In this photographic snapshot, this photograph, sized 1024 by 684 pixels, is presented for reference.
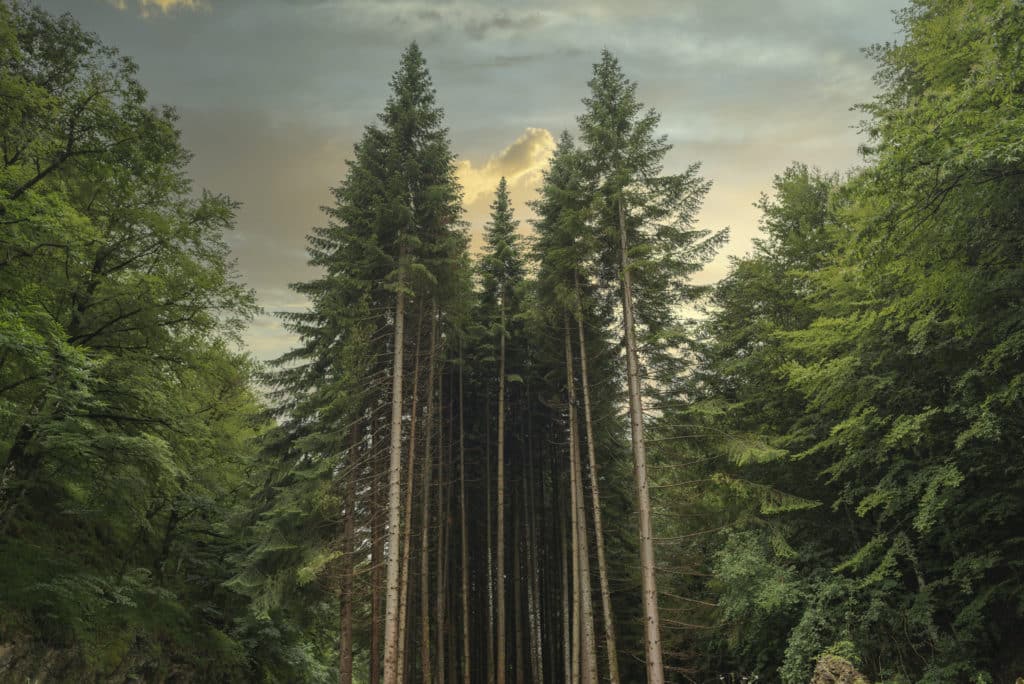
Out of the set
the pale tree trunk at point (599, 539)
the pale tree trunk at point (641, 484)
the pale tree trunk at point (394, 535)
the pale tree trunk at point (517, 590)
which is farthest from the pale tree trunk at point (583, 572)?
the pale tree trunk at point (394, 535)

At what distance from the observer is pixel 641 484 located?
12.0 metres

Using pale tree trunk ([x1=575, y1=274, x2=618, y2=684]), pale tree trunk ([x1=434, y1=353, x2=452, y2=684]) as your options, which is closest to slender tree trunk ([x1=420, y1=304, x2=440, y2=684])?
pale tree trunk ([x1=434, y1=353, x2=452, y2=684])

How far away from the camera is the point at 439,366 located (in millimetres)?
17859

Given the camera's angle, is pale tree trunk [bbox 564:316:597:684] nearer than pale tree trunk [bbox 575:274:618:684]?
No

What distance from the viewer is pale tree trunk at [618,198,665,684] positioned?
35.7 ft

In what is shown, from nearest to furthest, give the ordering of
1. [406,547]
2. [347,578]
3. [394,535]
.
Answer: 1. [394,535]
2. [406,547]
3. [347,578]

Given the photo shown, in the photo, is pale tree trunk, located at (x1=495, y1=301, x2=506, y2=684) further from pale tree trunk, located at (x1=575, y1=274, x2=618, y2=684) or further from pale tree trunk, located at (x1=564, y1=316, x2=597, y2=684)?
pale tree trunk, located at (x1=575, y1=274, x2=618, y2=684)

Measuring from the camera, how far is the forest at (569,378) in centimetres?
984

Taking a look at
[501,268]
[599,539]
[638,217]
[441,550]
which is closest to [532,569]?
[441,550]

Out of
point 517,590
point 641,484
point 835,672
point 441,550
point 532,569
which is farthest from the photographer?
point 532,569

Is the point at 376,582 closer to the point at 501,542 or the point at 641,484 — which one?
the point at 501,542

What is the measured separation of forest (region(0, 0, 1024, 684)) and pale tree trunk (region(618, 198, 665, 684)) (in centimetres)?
8

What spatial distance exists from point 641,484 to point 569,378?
4.64 metres

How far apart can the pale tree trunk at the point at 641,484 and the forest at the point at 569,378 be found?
79 mm
